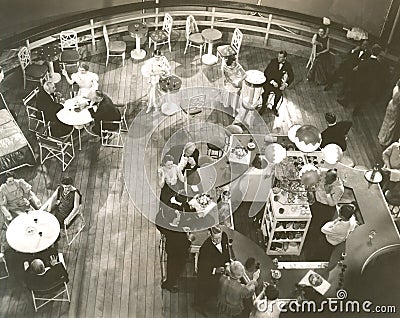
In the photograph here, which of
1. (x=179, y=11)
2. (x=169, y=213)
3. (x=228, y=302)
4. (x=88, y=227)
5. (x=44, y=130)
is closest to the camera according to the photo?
(x=228, y=302)

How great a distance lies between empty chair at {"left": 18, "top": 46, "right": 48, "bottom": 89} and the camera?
35.8ft

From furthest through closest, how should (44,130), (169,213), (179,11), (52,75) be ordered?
(179,11), (52,75), (44,130), (169,213)

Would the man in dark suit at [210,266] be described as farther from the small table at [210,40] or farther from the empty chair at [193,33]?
the empty chair at [193,33]

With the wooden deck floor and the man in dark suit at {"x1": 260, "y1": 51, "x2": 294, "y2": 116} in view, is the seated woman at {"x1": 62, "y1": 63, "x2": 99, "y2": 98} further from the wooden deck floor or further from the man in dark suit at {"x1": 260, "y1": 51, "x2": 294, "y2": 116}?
the man in dark suit at {"x1": 260, "y1": 51, "x2": 294, "y2": 116}

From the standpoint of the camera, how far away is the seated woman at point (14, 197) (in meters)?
8.54

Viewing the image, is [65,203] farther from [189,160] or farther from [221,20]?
[221,20]

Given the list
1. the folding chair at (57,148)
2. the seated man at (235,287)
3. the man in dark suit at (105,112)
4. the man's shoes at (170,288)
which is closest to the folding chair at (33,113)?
the folding chair at (57,148)

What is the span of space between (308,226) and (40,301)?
3767mm

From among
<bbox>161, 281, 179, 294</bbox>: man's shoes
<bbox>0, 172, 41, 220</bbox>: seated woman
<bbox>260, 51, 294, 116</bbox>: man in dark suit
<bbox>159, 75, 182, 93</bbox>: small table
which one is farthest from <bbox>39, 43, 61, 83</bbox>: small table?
<bbox>161, 281, 179, 294</bbox>: man's shoes

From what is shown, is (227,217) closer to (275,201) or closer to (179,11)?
(275,201)

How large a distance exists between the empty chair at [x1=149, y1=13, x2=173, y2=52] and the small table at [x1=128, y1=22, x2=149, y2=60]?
16 cm

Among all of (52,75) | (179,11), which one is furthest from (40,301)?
(179,11)

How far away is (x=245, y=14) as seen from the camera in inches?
504

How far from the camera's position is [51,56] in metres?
11.2
